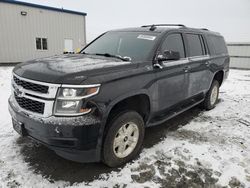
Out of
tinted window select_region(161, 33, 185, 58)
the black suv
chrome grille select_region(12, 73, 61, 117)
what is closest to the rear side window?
the black suv

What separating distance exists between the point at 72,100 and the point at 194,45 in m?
3.35

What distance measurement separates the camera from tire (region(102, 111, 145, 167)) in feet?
9.31

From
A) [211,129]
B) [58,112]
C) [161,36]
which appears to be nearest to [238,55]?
[211,129]

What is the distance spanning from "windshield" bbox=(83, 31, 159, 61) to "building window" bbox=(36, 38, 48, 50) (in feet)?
47.0

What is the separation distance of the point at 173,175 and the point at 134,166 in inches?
22.0

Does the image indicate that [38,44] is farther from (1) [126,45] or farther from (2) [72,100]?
(2) [72,100]

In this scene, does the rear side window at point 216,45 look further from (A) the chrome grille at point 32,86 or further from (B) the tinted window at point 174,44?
(A) the chrome grille at point 32,86

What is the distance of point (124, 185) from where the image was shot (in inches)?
109

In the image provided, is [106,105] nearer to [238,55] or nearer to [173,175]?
[173,175]

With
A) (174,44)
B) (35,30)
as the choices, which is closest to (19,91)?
(174,44)

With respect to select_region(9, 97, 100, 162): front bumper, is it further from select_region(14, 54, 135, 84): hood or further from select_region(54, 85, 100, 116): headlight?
select_region(14, 54, 135, 84): hood

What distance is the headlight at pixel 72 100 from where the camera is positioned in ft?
8.02

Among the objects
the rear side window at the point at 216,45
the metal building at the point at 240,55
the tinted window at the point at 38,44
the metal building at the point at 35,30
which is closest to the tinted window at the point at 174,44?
the rear side window at the point at 216,45

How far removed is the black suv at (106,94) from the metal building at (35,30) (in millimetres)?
13737
